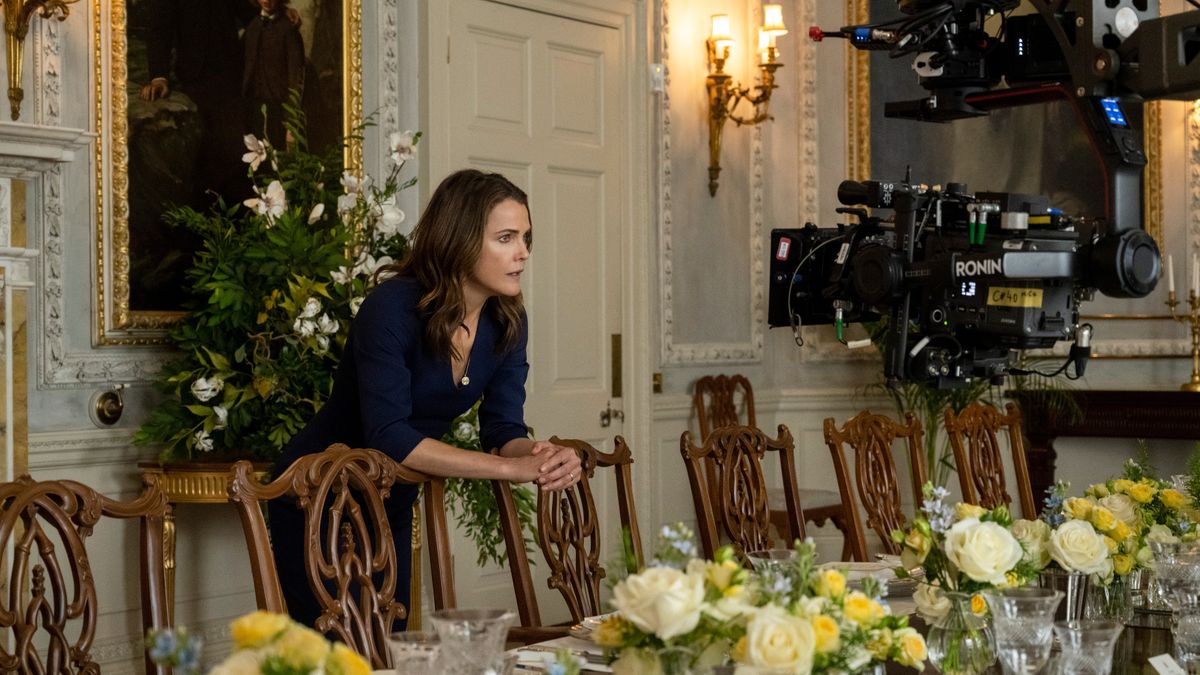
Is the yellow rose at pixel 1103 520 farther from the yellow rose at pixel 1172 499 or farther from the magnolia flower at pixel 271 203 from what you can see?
the magnolia flower at pixel 271 203

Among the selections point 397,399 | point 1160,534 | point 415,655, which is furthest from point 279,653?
point 1160,534

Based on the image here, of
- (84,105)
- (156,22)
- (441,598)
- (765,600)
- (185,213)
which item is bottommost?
(441,598)

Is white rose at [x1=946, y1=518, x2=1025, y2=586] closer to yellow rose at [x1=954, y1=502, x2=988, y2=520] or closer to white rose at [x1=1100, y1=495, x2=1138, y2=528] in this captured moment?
yellow rose at [x1=954, y1=502, x2=988, y2=520]

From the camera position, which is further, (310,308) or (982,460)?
(982,460)

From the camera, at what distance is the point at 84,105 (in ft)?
13.3

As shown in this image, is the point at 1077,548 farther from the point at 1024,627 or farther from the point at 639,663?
the point at 639,663

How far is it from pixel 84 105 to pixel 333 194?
72 cm

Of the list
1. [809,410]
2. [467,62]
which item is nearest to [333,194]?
[467,62]

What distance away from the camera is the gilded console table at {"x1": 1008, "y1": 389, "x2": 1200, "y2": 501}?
18.7ft

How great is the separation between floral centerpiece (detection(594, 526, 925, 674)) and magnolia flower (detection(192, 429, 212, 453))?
2.65 m

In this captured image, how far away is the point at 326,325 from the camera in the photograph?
387cm

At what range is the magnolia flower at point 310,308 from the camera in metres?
3.81

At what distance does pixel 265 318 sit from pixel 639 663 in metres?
2.62

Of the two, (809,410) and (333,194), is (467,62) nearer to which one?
(333,194)
